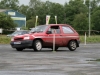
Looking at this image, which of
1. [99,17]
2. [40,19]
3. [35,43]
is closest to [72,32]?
[35,43]

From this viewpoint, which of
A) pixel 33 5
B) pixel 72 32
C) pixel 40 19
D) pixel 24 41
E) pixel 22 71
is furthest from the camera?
pixel 33 5

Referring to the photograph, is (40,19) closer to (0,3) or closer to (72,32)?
(0,3)

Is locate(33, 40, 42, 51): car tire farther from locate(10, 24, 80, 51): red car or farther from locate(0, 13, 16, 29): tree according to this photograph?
locate(0, 13, 16, 29): tree

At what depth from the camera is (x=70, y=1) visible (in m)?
139

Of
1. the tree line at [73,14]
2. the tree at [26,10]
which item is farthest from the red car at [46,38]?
the tree at [26,10]

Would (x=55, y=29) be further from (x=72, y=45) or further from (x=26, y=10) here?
(x=26, y=10)

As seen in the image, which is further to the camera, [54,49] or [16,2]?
[16,2]

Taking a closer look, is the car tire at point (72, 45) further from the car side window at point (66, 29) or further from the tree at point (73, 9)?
the tree at point (73, 9)

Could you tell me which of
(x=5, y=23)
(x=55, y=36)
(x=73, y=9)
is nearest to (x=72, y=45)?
(x=55, y=36)

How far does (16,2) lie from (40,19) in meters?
39.9

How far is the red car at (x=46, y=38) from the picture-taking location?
67.9ft

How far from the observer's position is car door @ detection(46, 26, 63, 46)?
21.4m

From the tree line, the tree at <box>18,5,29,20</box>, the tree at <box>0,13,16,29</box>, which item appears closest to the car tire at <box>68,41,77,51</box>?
the tree at <box>0,13,16,29</box>

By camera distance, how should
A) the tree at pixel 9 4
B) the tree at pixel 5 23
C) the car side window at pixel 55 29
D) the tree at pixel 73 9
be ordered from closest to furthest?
the car side window at pixel 55 29
the tree at pixel 5 23
the tree at pixel 73 9
the tree at pixel 9 4
